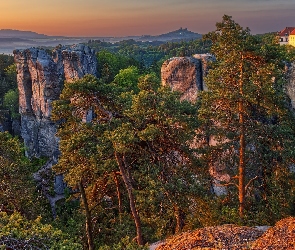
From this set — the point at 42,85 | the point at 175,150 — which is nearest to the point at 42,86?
the point at 42,85

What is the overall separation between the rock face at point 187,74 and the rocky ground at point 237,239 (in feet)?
49.8

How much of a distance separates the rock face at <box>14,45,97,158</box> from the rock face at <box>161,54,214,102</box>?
16.3 meters

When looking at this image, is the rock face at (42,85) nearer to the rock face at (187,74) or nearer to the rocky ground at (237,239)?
the rock face at (187,74)

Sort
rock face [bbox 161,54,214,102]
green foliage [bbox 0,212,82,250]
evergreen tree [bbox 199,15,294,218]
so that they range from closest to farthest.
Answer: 1. green foliage [bbox 0,212,82,250]
2. evergreen tree [bbox 199,15,294,218]
3. rock face [bbox 161,54,214,102]

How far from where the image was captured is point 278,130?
16.3 m

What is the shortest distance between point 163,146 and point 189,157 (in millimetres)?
1250

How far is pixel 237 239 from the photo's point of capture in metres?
8.71

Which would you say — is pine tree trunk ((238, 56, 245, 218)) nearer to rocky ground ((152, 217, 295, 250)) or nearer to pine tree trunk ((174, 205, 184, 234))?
pine tree trunk ((174, 205, 184, 234))

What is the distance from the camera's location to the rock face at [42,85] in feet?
127

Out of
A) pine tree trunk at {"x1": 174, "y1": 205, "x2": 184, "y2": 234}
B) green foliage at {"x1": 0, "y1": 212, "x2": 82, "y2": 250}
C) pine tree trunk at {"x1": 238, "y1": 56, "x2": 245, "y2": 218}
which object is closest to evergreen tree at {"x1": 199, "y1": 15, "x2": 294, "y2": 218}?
pine tree trunk at {"x1": 238, "y1": 56, "x2": 245, "y2": 218}

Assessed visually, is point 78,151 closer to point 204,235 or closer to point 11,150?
point 11,150

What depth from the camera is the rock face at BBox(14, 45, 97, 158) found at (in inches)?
1528

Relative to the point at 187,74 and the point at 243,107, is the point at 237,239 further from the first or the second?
the point at 187,74

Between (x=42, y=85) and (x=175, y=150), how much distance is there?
2650 centimetres
